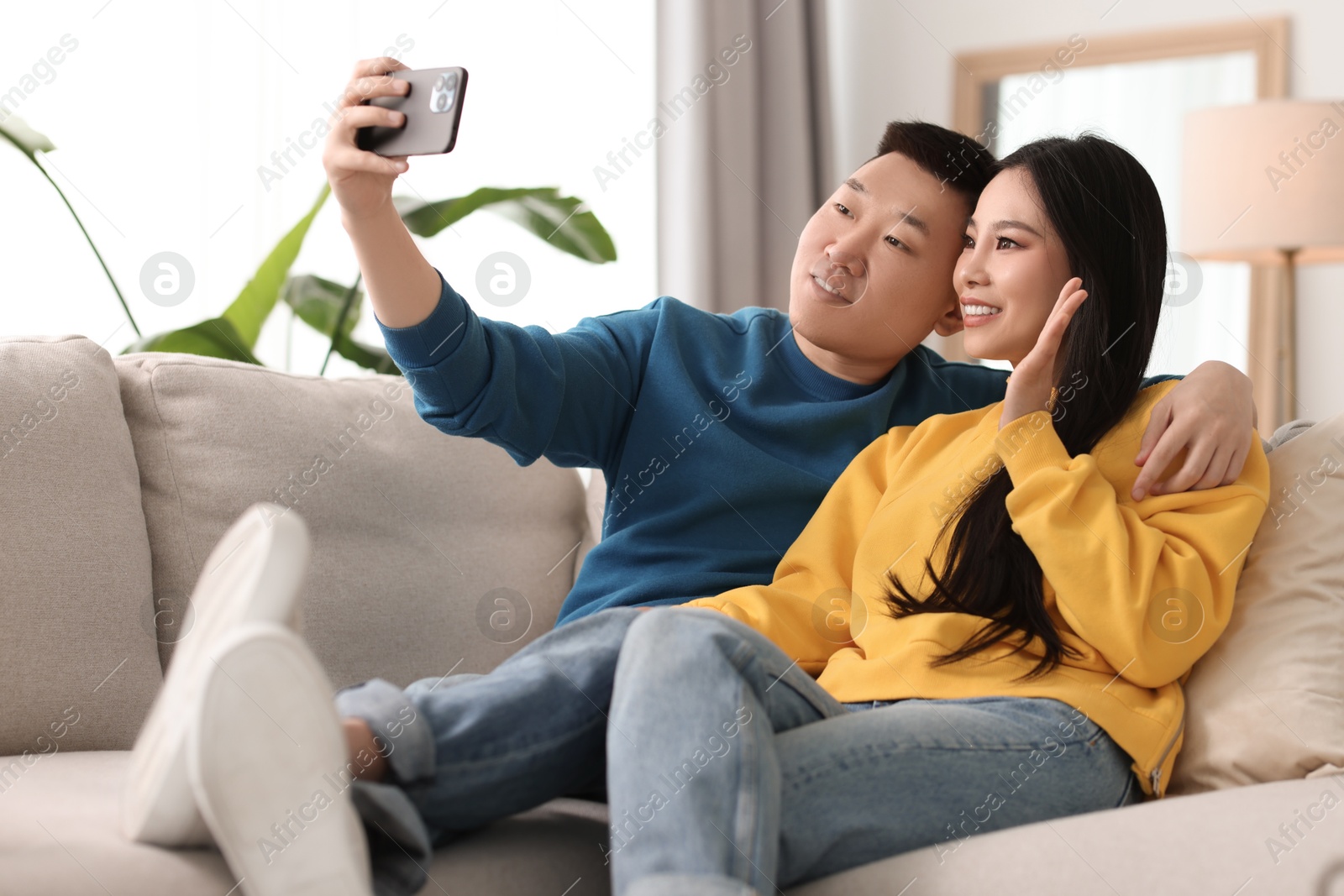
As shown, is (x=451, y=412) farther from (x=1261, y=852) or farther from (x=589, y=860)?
(x=1261, y=852)

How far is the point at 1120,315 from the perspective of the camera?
1120 mm

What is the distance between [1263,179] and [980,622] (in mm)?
1698

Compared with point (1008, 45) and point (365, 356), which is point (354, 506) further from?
point (1008, 45)

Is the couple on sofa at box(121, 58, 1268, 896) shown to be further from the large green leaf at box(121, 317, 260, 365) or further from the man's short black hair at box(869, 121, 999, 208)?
the large green leaf at box(121, 317, 260, 365)

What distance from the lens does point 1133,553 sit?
0.94m

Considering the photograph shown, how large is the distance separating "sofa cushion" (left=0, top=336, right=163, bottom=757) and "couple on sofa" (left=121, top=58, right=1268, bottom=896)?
0.35 m

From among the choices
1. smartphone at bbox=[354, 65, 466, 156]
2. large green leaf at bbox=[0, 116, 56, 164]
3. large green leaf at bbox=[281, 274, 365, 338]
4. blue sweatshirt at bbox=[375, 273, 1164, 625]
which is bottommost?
blue sweatshirt at bbox=[375, 273, 1164, 625]

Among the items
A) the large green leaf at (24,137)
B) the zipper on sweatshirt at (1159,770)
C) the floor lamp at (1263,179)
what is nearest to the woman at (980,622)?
the zipper on sweatshirt at (1159,770)

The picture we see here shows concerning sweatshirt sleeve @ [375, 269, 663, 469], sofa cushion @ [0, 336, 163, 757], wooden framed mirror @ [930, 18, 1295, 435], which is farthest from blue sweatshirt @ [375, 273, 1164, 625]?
wooden framed mirror @ [930, 18, 1295, 435]

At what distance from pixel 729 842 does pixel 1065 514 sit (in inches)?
16.9

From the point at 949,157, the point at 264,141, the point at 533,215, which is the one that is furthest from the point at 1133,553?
the point at 264,141

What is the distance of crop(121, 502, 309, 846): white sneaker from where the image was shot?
0.66 metres

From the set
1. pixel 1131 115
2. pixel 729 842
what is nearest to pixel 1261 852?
pixel 729 842

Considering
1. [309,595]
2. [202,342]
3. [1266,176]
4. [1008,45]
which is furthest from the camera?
[1008,45]
